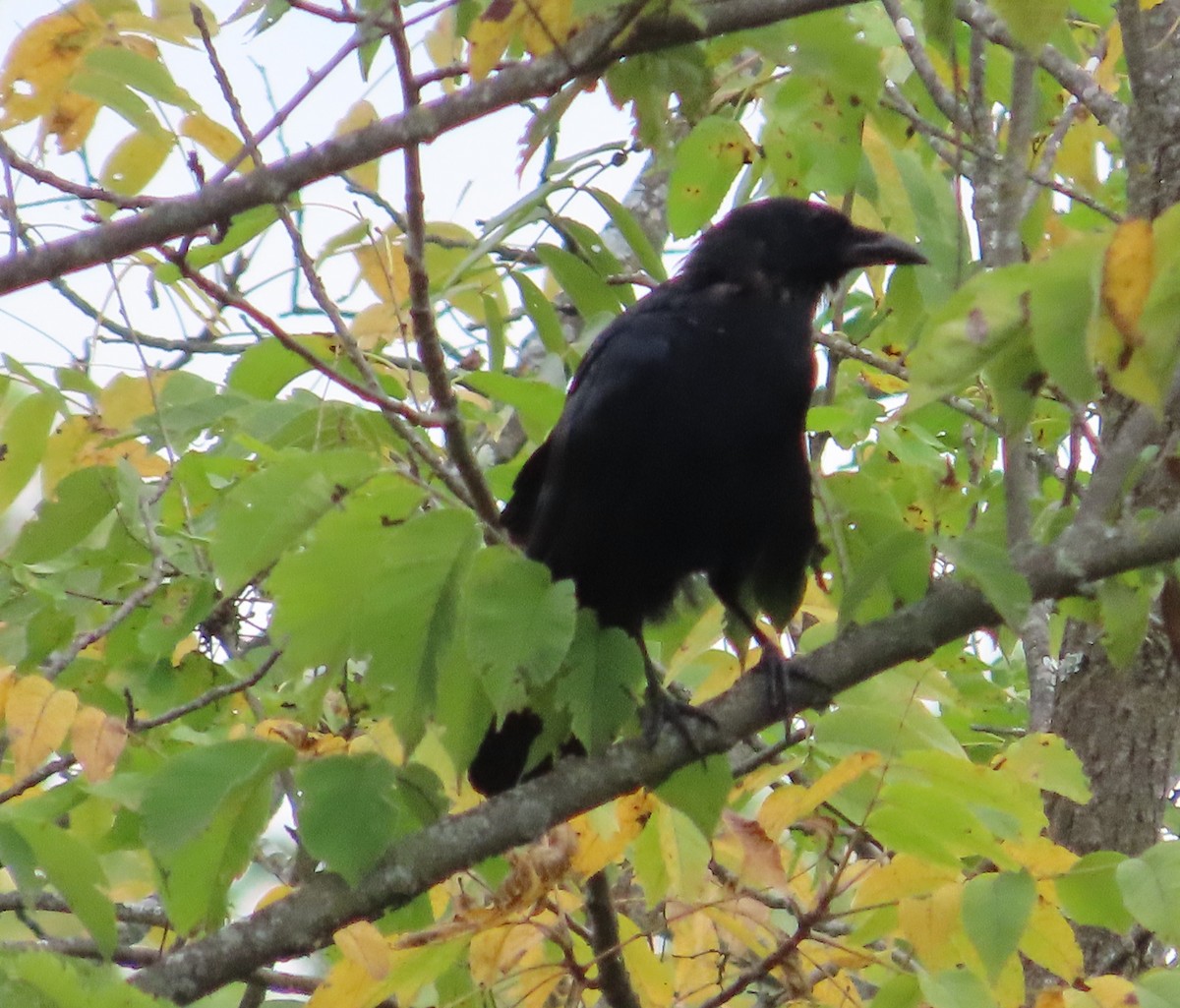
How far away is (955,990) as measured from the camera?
2.10 meters

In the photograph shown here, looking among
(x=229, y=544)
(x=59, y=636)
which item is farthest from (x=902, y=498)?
(x=229, y=544)

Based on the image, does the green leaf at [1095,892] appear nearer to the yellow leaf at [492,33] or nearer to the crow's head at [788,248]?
the yellow leaf at [492,33]

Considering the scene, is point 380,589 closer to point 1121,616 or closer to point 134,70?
point 134,70

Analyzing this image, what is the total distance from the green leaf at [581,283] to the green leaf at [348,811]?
97 cm

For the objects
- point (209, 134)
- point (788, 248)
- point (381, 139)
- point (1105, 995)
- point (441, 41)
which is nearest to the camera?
point (381, 139)

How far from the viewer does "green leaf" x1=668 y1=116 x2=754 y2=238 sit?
291cm

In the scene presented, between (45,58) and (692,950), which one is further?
(692,950)

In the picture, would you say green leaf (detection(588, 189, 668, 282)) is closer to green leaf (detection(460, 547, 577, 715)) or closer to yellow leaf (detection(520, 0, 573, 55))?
yellow leaf (detection(520, 0, 573, 55))

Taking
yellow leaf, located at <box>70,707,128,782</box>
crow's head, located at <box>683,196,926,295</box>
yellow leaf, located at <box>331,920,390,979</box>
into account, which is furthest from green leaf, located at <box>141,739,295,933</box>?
crow's head, located at <box>683,196,926,295</box>

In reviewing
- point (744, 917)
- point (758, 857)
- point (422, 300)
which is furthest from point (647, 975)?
point (422, 300)

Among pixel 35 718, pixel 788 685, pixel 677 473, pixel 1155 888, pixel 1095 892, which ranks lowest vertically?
pixel 1095 892

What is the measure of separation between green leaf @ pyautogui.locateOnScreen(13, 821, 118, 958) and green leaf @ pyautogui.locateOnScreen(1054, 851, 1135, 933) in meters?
1.43

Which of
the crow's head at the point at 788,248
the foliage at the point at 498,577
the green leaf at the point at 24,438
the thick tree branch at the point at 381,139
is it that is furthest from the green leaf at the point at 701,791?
the crow's head at the point at 788,248

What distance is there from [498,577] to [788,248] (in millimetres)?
1955
